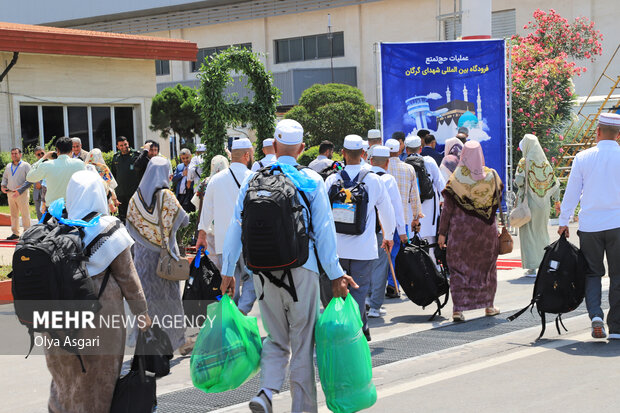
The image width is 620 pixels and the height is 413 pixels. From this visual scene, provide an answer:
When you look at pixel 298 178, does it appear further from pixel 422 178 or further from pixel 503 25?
pixel 503 25

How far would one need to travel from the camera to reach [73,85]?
22.9m

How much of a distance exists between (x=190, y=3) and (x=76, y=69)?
2710 centimetres

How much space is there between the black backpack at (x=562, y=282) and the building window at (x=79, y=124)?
1693cm

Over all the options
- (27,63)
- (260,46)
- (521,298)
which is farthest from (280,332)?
(260,46)

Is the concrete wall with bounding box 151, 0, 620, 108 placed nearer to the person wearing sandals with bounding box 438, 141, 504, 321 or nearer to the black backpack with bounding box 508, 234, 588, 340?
the person wearing sandals with bounding box 438, 141, 504, 321

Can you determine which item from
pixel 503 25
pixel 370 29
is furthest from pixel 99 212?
pixel 370 29

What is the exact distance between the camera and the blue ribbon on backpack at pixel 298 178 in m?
5.41

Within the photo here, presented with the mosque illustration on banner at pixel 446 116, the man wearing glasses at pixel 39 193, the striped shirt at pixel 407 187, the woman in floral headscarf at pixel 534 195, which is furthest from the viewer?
the mosque illustration on banner at pixel 446 116

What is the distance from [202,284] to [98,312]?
2974 mm

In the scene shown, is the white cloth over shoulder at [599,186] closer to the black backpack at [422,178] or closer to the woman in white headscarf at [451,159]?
the black backpack at [422,178]

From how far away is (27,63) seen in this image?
22109 mm

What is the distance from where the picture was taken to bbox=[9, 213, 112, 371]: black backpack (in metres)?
4.46

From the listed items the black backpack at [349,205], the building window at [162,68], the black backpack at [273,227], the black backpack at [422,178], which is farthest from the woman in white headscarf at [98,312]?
the building window at [162,68]

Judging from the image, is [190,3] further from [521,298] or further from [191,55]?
[521,298]
